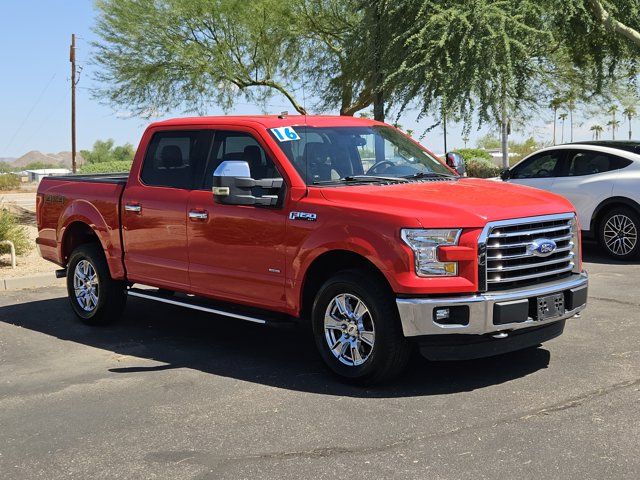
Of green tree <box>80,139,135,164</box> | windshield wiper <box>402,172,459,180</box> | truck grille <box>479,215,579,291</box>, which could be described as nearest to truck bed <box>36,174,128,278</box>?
windshield wiper <box>402,172,459,180</box>

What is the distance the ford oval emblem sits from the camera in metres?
5.67

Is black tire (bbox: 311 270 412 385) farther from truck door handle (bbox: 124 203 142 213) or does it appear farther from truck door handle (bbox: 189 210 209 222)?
truck door handle (bbox: 124 203 142 213)

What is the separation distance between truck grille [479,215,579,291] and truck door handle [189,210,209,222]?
8.16ft

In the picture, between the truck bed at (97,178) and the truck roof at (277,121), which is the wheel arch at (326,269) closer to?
the truck roof at (277,121)

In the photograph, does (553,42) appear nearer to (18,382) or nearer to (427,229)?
(427,229)

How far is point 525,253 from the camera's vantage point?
564 cm

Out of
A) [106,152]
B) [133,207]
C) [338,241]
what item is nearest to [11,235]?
[133,207]

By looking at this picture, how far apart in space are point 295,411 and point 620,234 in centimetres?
782

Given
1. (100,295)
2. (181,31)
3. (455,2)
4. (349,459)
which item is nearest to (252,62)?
(181,31)

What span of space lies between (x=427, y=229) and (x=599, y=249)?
8.07m

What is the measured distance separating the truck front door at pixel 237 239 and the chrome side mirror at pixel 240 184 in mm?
79

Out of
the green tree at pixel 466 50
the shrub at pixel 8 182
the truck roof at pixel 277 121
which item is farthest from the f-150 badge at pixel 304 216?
the shrub at pixel 8 182

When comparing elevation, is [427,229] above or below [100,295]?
above

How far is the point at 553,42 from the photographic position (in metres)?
15.5
